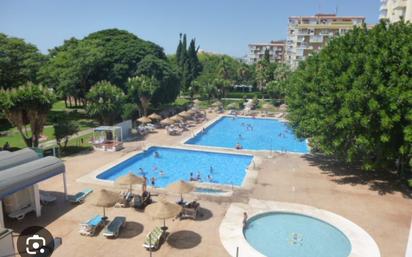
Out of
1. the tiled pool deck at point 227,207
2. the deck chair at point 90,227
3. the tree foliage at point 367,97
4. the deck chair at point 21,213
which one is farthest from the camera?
the tree foliage at point 367,97

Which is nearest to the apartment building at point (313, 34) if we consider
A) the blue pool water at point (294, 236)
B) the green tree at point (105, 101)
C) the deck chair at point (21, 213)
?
the green tree at point (105, 101)

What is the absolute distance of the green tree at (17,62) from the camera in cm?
4128

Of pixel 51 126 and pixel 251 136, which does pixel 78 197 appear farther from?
pixel 251 136

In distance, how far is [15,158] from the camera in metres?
17.9

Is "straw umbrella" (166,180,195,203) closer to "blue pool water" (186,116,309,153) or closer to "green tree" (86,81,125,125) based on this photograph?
"blue pool water" (186,116,309,153)

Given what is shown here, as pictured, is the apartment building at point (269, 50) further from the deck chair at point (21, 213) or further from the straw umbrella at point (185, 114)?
the deck chair at point (21, 213)

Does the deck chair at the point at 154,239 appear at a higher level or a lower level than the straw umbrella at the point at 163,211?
lower

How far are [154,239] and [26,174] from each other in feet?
24.2

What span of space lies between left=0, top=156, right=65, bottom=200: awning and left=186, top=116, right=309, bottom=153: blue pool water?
19017mm

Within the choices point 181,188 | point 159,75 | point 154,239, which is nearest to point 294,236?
point 181,188

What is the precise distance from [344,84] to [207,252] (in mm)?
13724

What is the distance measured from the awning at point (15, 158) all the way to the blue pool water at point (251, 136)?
18816mm

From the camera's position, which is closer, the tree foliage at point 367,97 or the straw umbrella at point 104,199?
the straw umbrella at point 104,199

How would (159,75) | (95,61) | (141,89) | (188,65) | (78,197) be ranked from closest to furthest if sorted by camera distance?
(78,197) < (141,89) < (95,61) < (159,75) < (188,65)
